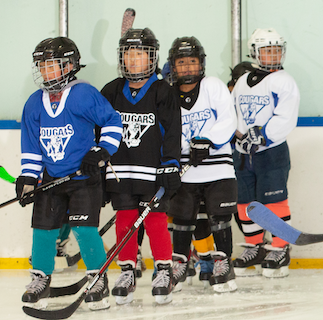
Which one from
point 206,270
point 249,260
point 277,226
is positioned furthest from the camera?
point 249,260

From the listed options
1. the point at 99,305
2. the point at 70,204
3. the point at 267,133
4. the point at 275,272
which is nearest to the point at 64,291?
the point at 99,305

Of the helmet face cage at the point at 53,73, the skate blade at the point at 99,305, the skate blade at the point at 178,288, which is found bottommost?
the skate blade at the point at 178,288

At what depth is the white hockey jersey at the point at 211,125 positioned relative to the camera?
8.08 ft

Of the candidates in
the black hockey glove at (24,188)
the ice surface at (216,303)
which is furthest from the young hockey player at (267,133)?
the black hockey glove at (24,188)

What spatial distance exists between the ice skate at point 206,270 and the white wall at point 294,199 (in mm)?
684

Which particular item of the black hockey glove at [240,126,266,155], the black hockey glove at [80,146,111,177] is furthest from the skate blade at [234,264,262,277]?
the black hockey glove at [80,146,111,177]

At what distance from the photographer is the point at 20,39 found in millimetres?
3566

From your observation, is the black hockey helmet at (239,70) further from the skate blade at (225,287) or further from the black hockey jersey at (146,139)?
the skate blade at (225,287)

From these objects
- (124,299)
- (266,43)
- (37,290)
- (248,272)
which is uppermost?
(266,43)

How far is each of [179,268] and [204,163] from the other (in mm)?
535

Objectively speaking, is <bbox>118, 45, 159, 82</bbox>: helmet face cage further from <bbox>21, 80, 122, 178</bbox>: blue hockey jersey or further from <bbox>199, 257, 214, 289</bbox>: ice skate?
<bbox>199, 257, 214, 289</bbox>: ice skate

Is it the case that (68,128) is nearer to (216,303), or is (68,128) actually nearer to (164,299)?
(164,299)

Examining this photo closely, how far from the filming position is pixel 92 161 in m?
2.06

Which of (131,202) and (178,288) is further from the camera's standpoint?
(178,288)
